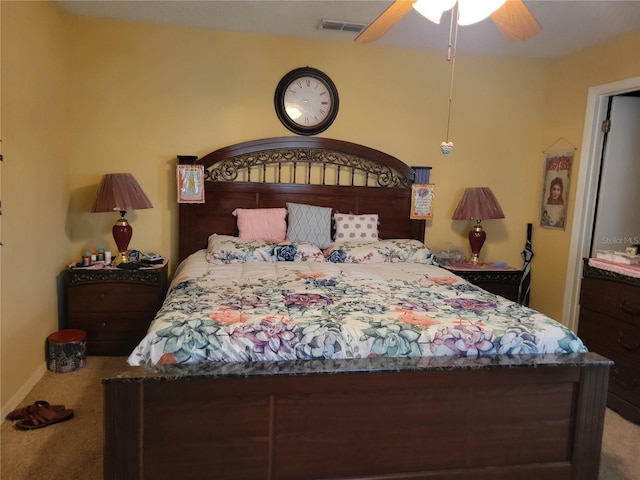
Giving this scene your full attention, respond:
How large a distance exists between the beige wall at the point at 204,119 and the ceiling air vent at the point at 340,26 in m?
0.33

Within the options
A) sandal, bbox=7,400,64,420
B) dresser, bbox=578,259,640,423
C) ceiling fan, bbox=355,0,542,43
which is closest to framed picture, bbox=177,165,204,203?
sandal, bbox=7,400,64,420

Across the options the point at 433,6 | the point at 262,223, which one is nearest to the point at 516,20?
the point at 433,6

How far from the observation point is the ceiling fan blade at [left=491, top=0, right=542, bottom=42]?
189cm

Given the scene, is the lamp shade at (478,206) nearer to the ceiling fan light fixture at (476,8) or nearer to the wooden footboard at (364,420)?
the wooden footboard at (364,420)

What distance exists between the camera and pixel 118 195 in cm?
320

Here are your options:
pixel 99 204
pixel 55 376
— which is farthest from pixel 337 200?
pixel 55 376

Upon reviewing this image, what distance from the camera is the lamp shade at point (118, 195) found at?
3186mm

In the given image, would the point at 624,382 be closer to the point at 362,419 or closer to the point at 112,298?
the point at 362,419

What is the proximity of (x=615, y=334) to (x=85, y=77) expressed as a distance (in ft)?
13.2

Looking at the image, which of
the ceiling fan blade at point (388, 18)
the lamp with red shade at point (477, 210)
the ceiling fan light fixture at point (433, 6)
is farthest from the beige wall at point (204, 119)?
the ceiling fan light fixture at point (433, 6)

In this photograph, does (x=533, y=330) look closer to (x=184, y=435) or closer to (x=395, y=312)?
(x=395, y=312)

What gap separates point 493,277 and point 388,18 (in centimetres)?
234

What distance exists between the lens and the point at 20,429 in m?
2.32

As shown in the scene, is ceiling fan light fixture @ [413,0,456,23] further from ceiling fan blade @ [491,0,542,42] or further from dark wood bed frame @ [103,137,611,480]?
dark wood bed frame @ [103,137,611,480]
